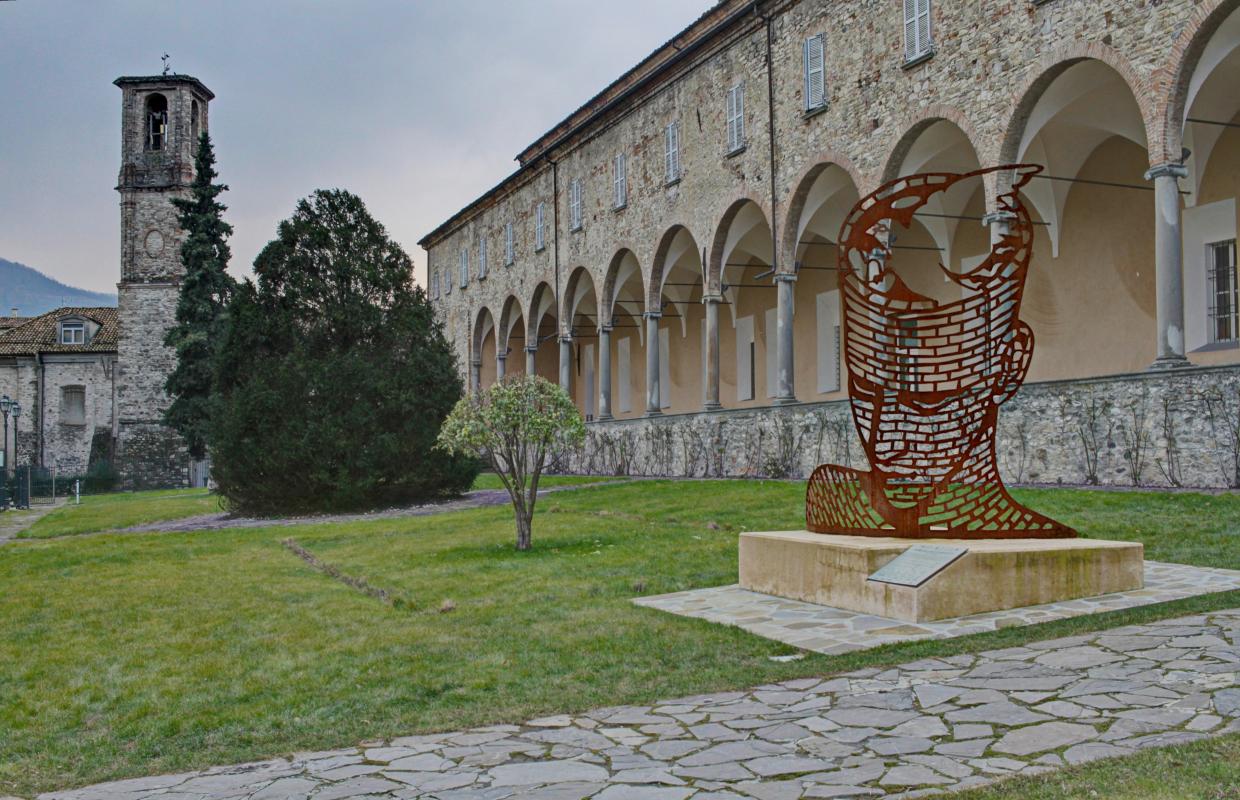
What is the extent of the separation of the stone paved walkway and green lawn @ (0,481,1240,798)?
33 centimetres

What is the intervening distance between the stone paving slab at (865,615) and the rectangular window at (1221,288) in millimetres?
10372

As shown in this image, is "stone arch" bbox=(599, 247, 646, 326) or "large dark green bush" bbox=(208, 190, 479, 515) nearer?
"large dark green bush" bbox=(208, 190, 479, 515)

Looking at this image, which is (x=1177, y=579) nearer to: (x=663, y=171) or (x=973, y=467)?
(x=973, y=467)

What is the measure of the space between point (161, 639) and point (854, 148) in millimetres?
14515

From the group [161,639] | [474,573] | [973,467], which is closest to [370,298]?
[474,573]

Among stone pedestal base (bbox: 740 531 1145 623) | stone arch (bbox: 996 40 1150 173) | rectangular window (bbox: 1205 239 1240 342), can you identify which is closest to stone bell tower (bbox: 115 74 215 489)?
stone arch (bbox: 996 40 1150 173)

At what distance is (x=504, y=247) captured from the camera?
3569 centimetres

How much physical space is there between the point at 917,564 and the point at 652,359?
64.0ft

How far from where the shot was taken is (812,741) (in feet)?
12.6

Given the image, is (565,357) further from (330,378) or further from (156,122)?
(156,122)

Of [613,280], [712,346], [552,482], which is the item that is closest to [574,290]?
[613,280]

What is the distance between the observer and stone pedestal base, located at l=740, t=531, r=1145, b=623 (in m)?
5.99

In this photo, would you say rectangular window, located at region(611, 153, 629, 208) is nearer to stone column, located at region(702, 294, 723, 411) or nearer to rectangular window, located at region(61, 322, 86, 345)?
stone column, located at region(702, 294, 723, 411)

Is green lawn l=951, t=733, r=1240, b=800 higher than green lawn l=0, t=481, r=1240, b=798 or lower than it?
higher
